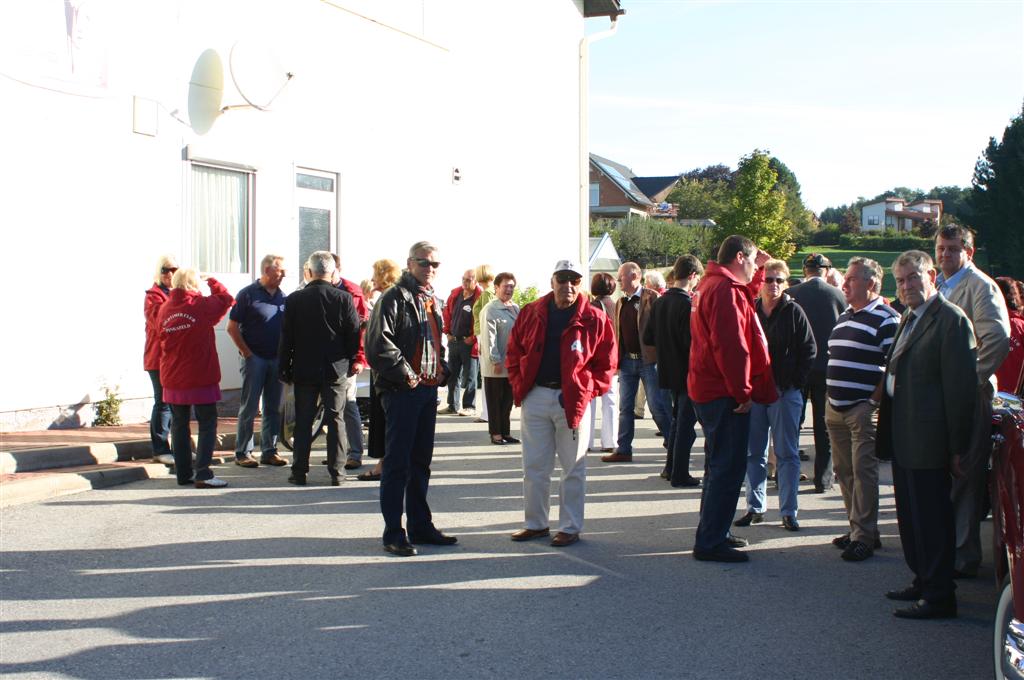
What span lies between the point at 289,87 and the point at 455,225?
5.25 meters

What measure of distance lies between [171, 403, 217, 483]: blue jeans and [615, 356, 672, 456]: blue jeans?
4.24 metres

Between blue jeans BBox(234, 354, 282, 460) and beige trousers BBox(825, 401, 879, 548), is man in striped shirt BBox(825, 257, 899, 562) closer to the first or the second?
beige trousers BBox(825, 401, 879, 548)

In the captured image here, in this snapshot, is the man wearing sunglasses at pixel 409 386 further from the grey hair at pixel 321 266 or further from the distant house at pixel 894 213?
the distant house at pixel 894 213

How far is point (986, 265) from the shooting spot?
51438mm

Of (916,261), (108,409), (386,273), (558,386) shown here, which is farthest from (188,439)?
(916,261)

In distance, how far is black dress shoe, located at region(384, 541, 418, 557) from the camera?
6.99m

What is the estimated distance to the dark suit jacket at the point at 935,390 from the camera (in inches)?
221

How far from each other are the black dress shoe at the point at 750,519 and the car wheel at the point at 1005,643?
3.52 m

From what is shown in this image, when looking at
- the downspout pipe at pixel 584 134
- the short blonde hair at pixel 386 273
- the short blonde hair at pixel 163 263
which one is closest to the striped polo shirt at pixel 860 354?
the short blonde hair at pixel 386 273

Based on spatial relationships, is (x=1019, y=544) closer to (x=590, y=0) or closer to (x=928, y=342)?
(x=928, y=342)

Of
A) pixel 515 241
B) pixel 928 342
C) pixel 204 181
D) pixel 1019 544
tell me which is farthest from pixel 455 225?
pixel 1019 544

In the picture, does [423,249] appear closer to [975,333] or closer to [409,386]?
[409,386]

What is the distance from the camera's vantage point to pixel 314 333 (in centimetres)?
936

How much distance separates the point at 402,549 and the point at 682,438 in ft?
Answer: 11.1
